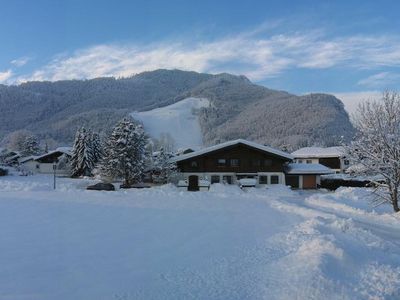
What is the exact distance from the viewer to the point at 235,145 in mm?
51531

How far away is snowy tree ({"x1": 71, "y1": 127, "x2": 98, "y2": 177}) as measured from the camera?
232 ft

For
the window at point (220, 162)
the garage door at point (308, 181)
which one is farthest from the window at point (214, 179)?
the garage door at point (308, 181)

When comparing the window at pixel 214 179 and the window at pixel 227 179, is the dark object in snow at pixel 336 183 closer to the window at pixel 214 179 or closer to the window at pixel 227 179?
the window at pixel 227 179

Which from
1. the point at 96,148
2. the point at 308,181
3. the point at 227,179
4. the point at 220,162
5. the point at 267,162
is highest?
the point at 96,148

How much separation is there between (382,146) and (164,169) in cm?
2932

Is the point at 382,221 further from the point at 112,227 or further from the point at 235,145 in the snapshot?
the point at 235,145

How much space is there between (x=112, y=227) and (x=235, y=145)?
3598cm

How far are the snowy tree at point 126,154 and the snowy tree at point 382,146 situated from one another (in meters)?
27.1

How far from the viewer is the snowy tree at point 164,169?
50188mm

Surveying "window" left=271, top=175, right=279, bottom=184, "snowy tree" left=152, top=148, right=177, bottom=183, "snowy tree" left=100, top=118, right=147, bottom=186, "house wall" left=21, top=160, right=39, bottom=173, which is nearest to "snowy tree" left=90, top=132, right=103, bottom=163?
"house wall" left=21, top=160, right=39, bottom=173

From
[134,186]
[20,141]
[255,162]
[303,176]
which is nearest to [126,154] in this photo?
[134,186]

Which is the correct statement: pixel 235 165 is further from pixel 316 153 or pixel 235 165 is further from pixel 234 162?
pixel 316 153

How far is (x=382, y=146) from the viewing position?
2548 cm

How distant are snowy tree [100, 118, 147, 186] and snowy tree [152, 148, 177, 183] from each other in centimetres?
241
